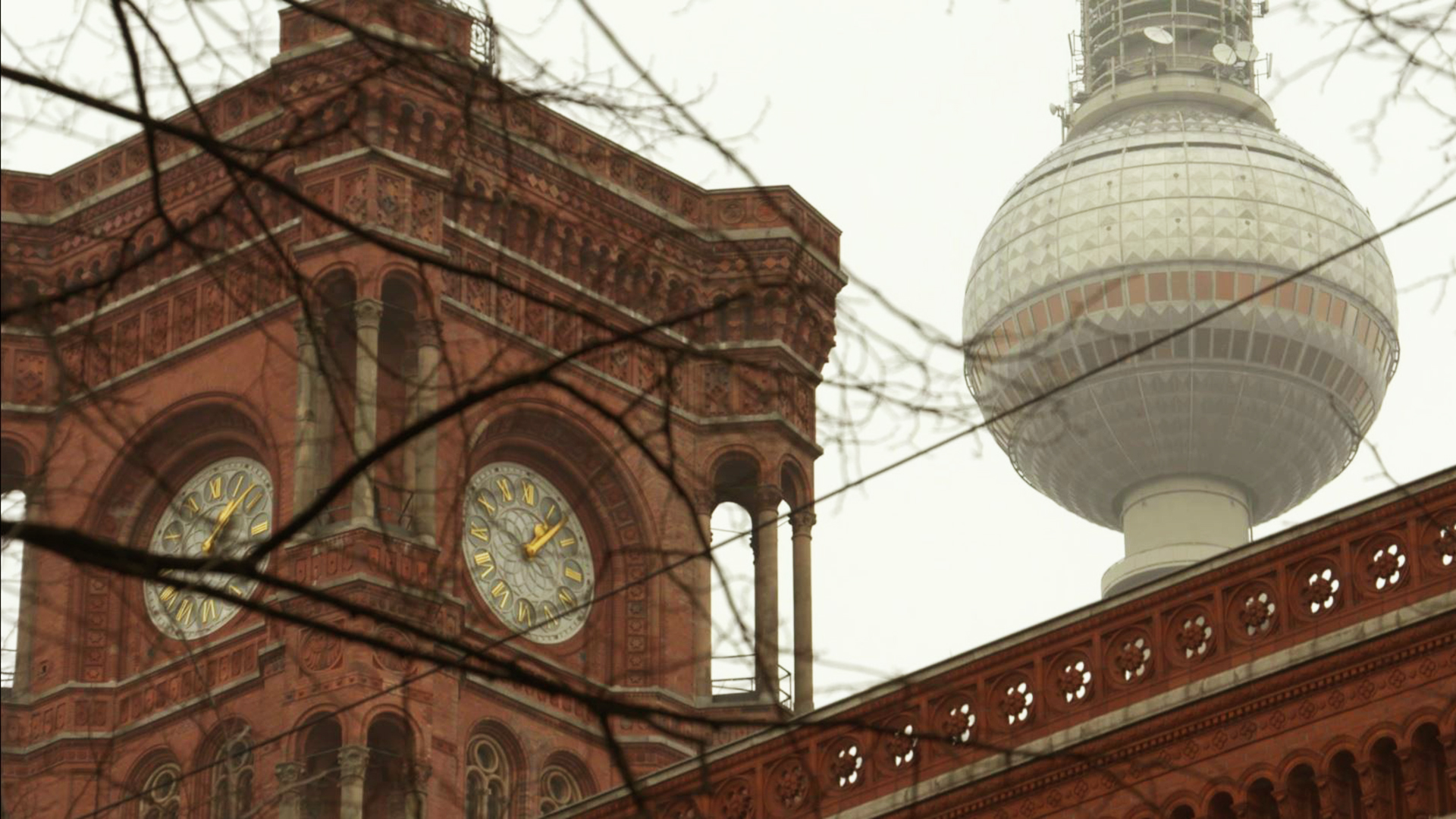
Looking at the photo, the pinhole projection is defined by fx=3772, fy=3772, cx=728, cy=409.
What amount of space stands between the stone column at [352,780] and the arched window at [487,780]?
9.12 ft

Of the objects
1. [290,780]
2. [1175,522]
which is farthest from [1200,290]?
[290,780]

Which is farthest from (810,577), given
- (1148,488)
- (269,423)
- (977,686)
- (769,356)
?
(1148,488)

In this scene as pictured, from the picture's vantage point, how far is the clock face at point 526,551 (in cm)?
5125

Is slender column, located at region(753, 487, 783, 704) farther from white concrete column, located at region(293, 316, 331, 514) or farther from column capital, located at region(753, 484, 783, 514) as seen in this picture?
white concrete column, located at region(293, 316, 331, 514)

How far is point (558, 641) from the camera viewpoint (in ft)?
169

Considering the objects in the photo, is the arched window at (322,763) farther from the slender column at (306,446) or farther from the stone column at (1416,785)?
the stone column at (1416,785)

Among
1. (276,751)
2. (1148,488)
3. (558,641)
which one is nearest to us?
(276,751)

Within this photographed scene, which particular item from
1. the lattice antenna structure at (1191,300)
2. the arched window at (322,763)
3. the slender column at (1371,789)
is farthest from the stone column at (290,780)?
the lattice antenna structure at (1191,300)

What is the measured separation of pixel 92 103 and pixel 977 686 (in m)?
19.2

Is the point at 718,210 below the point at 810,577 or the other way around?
the other way around

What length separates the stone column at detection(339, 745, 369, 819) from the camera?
45969 mm

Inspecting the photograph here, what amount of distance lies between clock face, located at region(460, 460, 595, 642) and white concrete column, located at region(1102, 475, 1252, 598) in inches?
1276

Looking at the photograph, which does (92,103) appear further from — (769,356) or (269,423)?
(769,356)

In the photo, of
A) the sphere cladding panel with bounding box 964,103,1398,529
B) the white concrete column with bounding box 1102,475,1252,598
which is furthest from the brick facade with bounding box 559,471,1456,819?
the white concrete column with bounding box 1102,475,1252,598
